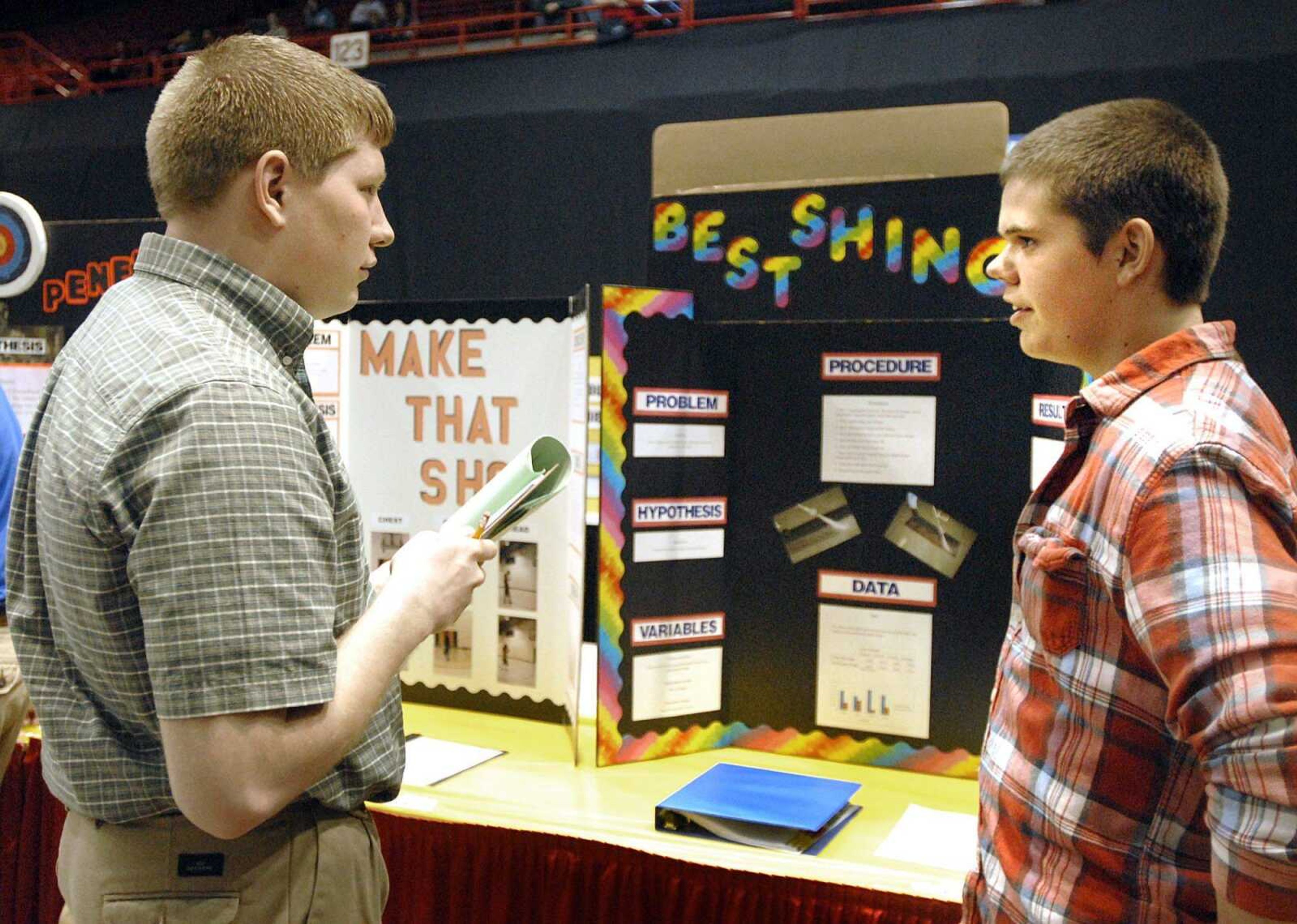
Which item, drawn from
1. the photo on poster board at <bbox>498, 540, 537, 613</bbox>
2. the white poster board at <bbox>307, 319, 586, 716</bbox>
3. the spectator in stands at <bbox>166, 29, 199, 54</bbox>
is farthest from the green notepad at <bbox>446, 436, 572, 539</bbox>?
the spectator in stands at <bbox>166, 29, 199, 54</bbox>

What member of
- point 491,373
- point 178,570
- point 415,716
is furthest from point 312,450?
point 415,716

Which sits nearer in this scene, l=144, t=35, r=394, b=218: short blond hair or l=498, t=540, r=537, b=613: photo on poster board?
l=144, t=35, r=394, b=218: short blond hair

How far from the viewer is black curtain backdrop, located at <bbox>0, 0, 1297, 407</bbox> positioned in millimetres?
3816

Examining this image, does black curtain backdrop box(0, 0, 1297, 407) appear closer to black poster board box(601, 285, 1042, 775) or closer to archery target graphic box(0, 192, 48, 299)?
black poster board box(601, 285, 1042, 775)

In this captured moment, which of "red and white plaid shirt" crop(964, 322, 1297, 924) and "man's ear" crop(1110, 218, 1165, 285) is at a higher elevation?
"man's ear" crop(1110, 218, 1165, 285)

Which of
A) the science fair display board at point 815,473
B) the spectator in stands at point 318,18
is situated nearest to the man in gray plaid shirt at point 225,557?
the science fair display board at point 815,473

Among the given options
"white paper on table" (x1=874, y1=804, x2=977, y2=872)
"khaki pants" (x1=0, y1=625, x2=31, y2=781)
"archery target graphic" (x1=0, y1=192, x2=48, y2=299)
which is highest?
"archery target graphic" (x1=0, y1=192, x2=48, y2=299)

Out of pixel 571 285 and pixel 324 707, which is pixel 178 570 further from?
pixel 571 285

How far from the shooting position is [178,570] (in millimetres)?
819

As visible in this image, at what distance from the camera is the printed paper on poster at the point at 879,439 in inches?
70.0

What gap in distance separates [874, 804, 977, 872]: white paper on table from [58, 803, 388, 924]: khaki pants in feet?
2.56

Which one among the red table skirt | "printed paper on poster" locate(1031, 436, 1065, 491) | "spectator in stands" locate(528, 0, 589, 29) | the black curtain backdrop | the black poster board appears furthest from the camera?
"spectator in stands" locate(528, 0, 589, 29)

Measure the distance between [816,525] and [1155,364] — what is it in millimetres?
877

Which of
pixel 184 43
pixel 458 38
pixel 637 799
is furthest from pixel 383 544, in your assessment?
pixel 184 43
